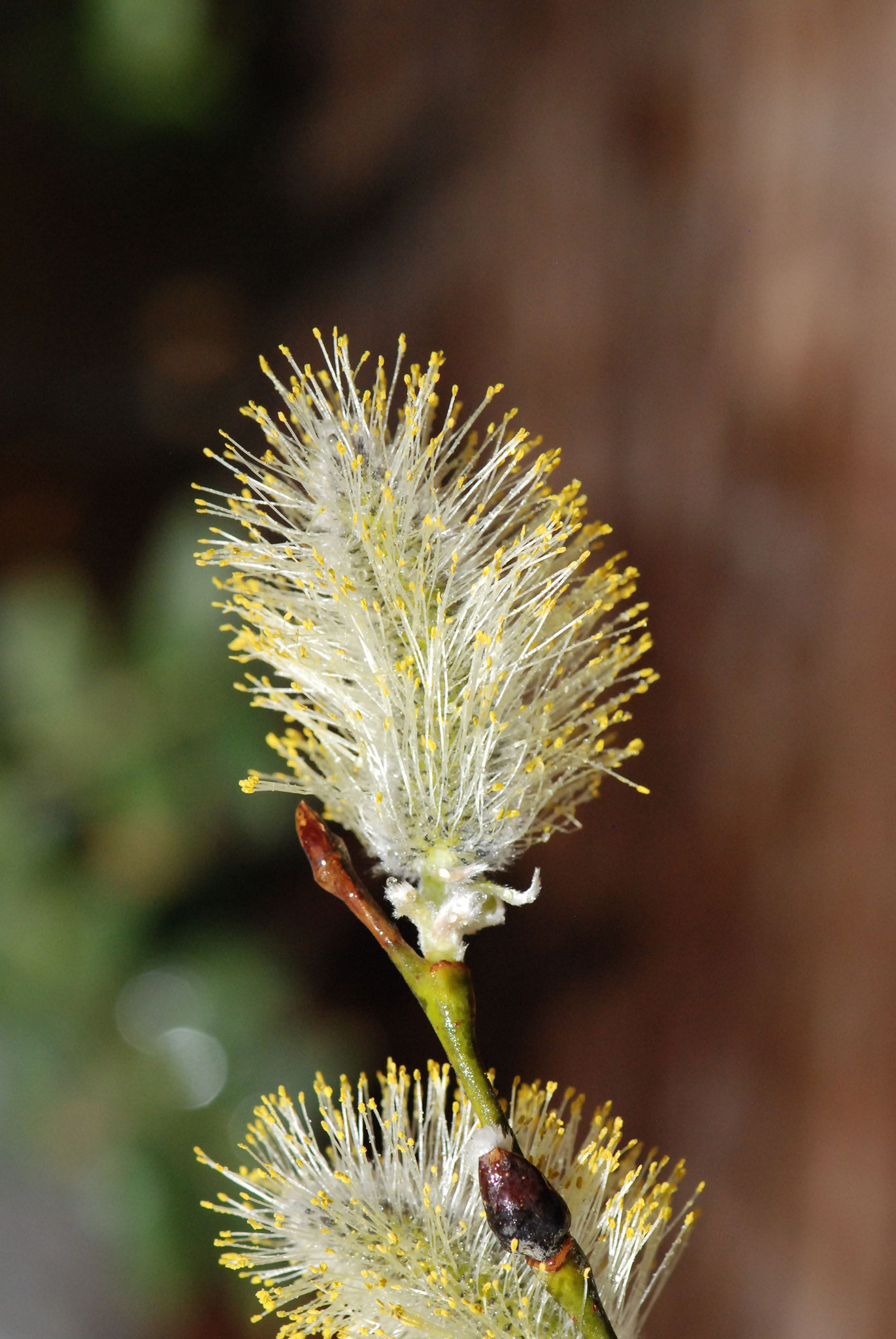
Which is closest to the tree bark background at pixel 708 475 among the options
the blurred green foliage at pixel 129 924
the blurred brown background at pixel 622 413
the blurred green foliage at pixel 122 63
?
the blurred brown background at pixel 622 413

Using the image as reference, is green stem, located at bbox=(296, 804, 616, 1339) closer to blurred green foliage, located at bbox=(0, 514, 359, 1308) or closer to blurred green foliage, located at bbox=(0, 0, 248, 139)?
blurred green foliage, located at bbox=(0, 514, 359, 1308)

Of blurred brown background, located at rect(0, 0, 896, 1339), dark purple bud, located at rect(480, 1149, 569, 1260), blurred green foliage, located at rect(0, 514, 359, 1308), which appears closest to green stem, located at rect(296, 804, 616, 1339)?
dark purple bud, located at rect(480, 1149, 569, 1260)

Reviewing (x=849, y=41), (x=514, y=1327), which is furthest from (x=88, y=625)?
(x=849, y=41)

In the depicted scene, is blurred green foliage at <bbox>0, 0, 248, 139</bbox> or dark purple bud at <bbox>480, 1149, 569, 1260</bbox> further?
blurred green foliage at <bbox>0, 0, 248, 139</bbox>

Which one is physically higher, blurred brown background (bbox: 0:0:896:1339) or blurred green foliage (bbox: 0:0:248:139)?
blurred green foliage (bbox: 0:0:248:139)

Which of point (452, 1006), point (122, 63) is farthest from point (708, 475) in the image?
point (452, 1006)
